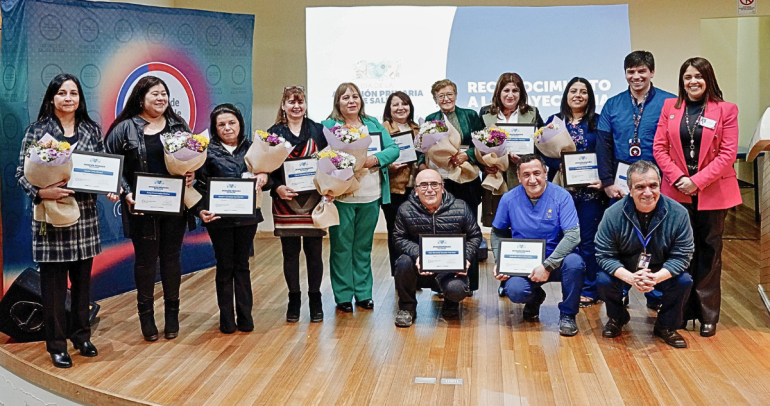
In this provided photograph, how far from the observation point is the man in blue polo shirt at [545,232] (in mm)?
3949

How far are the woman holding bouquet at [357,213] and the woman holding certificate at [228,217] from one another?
0.55 meters

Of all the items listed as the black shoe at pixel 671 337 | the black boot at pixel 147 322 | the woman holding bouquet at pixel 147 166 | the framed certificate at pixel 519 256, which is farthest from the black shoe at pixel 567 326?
the black boot at pixel 147 322

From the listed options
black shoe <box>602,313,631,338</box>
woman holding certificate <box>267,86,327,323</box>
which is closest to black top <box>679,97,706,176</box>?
black shoe <box>602,313,631,338</box>

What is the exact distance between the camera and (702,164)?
12.6ft

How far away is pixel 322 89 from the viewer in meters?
6.71

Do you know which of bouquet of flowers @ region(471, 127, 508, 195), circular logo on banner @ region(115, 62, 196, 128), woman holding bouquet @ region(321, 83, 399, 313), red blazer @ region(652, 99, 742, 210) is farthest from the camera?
circular logo on banner @ region(115, 62, 196, 128)

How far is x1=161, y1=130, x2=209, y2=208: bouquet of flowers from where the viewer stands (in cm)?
363

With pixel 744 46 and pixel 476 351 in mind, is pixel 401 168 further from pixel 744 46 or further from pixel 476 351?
pixel 744 46

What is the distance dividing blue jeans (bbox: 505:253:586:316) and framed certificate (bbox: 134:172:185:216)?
6.04 feet

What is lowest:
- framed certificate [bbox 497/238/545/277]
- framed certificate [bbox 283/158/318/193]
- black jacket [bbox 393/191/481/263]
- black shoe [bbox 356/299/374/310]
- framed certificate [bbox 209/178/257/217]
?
black shoe [bbox 356/299/374/310]

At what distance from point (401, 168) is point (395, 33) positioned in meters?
2.43

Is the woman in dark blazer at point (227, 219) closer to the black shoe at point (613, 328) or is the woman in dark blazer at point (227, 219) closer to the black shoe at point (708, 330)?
the black shoe at point (613, 328)

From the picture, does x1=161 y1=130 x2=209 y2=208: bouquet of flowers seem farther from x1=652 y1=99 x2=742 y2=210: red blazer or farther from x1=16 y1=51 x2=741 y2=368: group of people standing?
x1=652 y1=99 x2=742 y2=210: red blazer

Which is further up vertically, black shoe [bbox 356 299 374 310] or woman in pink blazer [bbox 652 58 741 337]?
woman in pink blazer [bbox 652 58 741 337]
